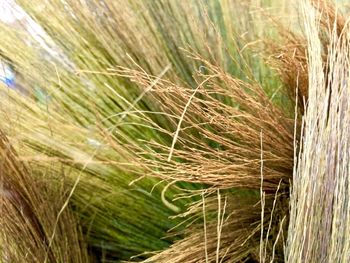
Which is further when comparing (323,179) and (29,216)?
(29,216)

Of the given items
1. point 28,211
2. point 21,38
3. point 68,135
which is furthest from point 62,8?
point 28,211

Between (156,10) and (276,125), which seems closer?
(276,125)

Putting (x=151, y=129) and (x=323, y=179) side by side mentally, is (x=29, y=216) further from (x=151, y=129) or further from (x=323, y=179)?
(x=323, y=179)

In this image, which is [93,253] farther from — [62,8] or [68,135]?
[62,8]

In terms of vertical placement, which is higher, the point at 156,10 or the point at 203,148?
the point at 156,10

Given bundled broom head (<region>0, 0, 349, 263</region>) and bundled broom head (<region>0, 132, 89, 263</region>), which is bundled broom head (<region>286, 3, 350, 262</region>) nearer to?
bundled broom head (<region>0, 0, 349, 263</region>)

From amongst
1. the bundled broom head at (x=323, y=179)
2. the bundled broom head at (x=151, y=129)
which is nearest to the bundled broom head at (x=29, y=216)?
the bundled broom head at (x=151, y=129)

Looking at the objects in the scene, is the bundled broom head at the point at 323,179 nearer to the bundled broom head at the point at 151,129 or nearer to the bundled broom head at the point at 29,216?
the bundled broom head at the point at 151,129

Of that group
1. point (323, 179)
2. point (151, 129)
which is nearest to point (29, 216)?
point (151, 129)

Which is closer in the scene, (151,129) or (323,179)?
(323,179)
